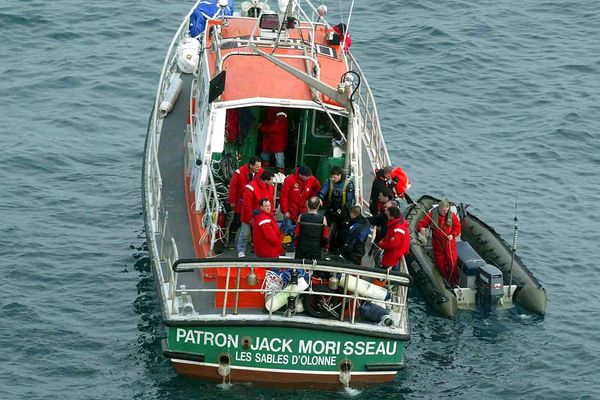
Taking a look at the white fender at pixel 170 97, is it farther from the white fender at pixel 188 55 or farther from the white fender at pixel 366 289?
the white fender at pixel 366 289

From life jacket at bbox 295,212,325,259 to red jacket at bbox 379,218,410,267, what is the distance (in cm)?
130

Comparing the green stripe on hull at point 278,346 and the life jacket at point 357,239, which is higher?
the life jacket at point 357,239

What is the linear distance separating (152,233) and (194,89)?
4.29m

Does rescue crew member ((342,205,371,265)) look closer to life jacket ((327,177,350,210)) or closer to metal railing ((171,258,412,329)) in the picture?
life jacket ((327,177,350,210))

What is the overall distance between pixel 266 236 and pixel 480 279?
5.04 meters

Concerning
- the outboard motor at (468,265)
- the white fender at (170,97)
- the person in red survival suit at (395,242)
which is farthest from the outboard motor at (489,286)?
the white fender at (170,97)

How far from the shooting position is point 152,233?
2133cm

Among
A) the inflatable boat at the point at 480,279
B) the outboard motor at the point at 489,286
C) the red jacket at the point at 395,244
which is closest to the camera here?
the red jacket at the point at 395,244

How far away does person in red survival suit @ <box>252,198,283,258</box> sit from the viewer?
1927cm

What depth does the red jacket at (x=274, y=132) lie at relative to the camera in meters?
22.5

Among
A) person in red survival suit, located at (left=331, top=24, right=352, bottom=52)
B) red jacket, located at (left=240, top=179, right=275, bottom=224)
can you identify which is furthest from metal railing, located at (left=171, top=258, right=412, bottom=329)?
person in red survival suit, located at (left=331, top=24, right=352, bottom=52)

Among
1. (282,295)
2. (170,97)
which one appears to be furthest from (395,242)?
(170,97)

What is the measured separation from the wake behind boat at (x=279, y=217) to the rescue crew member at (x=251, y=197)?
1.48 ft

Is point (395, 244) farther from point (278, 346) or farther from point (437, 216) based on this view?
point (437, 216)
